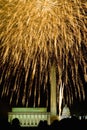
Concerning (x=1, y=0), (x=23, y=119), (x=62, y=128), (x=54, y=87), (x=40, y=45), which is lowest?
(x=23, y=119)

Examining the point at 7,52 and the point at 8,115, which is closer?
the point at 7,52

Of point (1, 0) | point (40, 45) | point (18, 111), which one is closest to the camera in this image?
point (1, 0)

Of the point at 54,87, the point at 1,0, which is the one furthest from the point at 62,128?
the point at 54,87

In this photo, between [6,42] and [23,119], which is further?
[23,119]

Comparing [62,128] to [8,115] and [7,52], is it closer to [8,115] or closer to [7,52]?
[7,52]

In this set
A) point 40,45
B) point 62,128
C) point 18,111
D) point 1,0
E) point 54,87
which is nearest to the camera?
point 62,128

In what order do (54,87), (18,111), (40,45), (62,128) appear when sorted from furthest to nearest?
(18,111) < (54,87) < (40,45) < (62,128)

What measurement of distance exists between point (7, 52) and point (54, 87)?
32048 mm

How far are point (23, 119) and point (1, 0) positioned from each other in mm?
37203

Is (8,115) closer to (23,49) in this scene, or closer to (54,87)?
(54,87)

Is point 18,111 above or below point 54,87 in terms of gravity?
below

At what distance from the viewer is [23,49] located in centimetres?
1182

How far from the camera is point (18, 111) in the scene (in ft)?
151

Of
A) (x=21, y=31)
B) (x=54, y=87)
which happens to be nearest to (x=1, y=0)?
(x=21, y=31)
